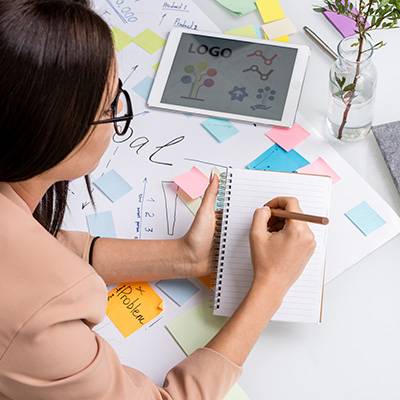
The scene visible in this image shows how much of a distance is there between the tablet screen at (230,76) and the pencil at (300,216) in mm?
285

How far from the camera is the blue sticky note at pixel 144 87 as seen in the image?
1.12 m

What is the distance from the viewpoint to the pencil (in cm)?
77

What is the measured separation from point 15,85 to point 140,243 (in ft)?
1.36

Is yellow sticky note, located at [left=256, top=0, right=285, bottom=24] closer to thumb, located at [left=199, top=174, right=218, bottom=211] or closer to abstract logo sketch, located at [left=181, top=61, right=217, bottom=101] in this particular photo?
abstract logo sketch, located at [left=181, top=61, right=217, bottom=101]

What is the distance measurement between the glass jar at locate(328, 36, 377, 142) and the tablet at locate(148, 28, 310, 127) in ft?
0.30

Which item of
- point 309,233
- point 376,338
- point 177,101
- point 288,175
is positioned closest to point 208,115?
point 177,101

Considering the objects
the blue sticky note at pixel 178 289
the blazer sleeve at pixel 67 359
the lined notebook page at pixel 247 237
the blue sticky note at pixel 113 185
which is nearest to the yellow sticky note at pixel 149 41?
the blue sticky note at pixel 113 185

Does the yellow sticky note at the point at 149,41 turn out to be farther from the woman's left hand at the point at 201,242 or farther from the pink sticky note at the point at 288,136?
the woman's left hand at the point at 201,242

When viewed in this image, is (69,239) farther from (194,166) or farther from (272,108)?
(272,108)

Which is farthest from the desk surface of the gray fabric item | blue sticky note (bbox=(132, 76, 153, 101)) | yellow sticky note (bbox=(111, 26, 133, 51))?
yellow sticky note (bbox=(111, 26, 133, 51))

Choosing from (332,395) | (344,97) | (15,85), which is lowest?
(332,395)

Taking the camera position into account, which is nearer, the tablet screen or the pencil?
the pencil

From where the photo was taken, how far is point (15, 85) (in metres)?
0.55

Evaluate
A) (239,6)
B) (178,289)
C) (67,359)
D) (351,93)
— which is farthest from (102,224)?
(239,6)
